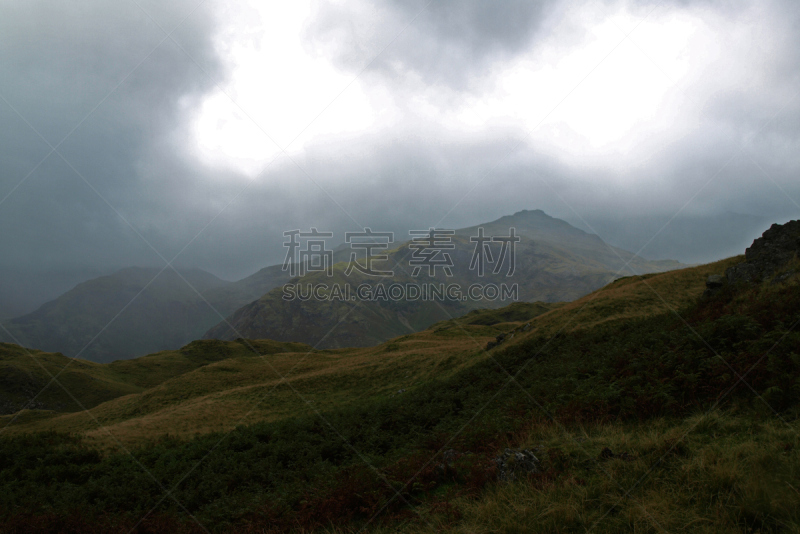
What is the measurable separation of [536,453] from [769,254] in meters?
19.4

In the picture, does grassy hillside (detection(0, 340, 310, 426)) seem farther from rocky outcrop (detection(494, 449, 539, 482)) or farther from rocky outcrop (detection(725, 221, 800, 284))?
rocky outcrop (detection(725, 221, 800, 284))

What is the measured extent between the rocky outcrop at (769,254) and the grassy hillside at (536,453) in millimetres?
1777

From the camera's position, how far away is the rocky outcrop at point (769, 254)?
16.6 m

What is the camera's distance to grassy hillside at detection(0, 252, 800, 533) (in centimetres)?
557

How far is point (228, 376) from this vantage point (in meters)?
51.8

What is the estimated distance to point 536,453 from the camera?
8.05m

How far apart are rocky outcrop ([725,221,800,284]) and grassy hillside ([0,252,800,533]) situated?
70.0 inches

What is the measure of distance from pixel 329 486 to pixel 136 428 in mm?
22223

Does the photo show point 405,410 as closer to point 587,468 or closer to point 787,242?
point 587,468

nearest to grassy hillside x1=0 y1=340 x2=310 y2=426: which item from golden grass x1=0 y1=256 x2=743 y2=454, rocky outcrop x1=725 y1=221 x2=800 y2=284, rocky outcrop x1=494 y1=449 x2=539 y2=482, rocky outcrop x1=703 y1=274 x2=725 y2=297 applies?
golden grass x1=0 y1=256 x2=743 y2=454

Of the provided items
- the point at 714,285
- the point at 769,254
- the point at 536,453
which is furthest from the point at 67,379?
the point at 769,254

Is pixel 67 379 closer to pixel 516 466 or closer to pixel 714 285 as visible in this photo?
pixel 516 466

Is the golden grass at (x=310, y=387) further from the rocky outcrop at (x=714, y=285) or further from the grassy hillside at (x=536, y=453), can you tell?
the rocky outcrop at (x=714, y=285)

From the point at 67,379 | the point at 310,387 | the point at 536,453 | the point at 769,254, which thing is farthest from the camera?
the point at 67,379
